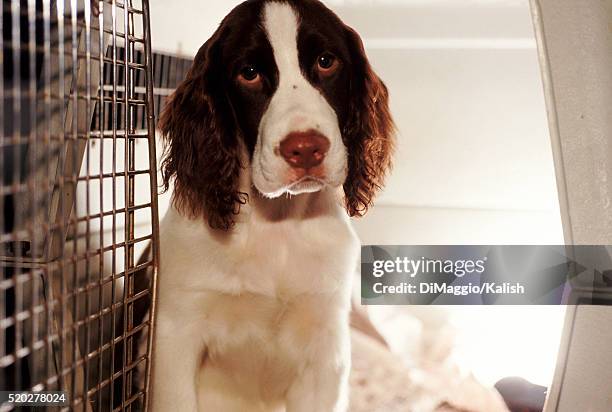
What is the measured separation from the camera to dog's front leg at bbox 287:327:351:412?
1745mm

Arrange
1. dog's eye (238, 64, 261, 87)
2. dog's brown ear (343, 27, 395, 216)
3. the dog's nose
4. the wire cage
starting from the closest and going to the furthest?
the wire cage
the dog's nose
dog's eye (238, 64, 261, 87)
dog's brown ear (343, 27, 395, 216)

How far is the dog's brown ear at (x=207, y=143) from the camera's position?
1646 mm

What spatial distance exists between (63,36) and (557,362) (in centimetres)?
133

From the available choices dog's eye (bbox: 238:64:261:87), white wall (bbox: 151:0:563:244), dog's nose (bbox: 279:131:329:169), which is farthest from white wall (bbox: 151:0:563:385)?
dog's nose (bbox: 279:131:329:169)

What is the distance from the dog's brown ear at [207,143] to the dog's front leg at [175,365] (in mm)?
258

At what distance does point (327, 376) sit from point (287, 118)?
649 millimetres

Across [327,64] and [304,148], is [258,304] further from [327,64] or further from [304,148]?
[327,64]

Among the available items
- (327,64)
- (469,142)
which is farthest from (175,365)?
(469,142)

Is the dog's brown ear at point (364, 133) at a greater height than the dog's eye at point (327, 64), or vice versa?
the dog's eye at point (327, 64)

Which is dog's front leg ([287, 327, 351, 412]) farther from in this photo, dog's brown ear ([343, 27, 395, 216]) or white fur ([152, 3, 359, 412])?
dog's brown ear ([343, 27, 395, 216])

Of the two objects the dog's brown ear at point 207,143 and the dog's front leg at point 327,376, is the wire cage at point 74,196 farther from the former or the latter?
the dog's front leg at point 327,376

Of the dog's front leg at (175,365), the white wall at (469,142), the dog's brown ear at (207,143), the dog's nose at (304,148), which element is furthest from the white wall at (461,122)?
the dog's front leg at (175,365)

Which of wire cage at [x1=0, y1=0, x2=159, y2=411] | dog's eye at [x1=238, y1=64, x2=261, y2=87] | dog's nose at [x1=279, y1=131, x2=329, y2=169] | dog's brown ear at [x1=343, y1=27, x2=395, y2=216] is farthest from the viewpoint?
dog's brown ear at [x1=343, y1=27, x2=395, y2=216]

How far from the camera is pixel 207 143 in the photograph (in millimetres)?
1647
